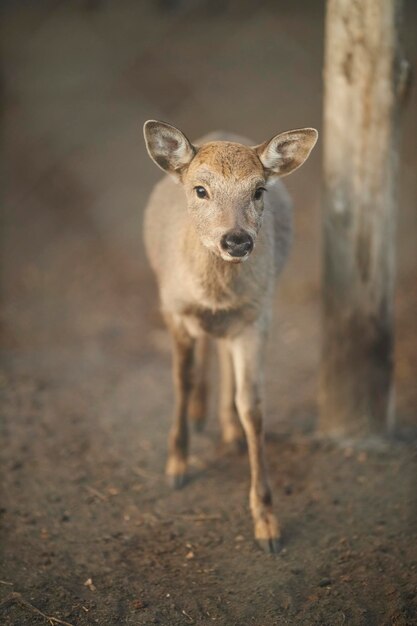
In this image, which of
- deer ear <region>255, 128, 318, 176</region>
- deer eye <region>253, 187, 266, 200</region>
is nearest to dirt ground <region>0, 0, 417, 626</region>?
deer eye <region>253, 187, 266, 200</region>

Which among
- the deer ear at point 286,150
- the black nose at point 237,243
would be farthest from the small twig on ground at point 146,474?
the deer ear at point 286,150

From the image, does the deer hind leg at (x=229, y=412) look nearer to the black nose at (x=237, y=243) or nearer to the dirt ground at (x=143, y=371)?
the dirt ground at (x=143, y=371)

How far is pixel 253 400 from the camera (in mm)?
4109

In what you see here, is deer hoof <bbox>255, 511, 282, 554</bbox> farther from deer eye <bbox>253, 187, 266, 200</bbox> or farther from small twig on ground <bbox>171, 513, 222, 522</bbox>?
deer eye <bbox>253, 187, 266, 200</bbox>

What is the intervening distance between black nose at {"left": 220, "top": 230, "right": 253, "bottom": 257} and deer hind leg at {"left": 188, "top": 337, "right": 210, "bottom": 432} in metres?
1.62

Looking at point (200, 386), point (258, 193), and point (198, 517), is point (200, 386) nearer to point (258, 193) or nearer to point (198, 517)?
point (198, 517)

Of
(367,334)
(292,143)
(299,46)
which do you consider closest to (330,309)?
(367,334)

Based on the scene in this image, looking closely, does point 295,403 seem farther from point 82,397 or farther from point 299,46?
point 299,46

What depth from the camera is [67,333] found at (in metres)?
6.52

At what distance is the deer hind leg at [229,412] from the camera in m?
4.91

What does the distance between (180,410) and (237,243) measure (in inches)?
58.6

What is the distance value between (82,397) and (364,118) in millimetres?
2540

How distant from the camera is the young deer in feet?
11.8

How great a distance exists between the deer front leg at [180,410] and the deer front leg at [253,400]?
15.7 inches
